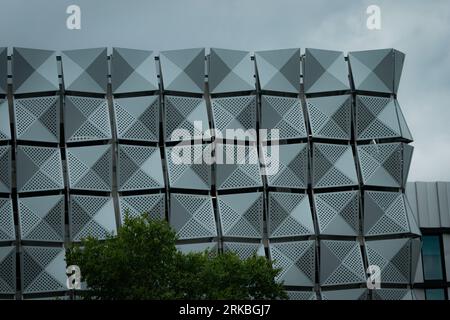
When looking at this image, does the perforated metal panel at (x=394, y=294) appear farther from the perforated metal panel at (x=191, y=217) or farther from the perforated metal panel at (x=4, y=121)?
the perforated metal panel at (x=4, y=121)

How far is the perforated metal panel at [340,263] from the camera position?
128 feet

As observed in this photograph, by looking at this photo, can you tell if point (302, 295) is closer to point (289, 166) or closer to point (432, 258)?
point (289, 166)

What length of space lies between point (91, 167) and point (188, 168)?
4432mm

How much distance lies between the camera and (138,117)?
39469 millimetres

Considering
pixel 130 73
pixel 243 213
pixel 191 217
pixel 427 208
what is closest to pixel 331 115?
pixel 243 213

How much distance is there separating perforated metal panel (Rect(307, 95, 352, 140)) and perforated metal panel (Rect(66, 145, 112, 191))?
385 inches

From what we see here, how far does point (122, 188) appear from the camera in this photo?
38.9 meters

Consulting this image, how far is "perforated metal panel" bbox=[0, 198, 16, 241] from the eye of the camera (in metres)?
37.7

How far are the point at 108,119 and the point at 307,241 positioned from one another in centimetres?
1081

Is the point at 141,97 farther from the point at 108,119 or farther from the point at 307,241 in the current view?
the point at 307,241

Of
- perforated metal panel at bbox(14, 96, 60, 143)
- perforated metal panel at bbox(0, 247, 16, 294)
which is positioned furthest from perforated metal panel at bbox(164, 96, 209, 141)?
perforated metal panel at bbox(0, 247, 16, 294)

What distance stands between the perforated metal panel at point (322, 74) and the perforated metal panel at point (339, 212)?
5.07 metres

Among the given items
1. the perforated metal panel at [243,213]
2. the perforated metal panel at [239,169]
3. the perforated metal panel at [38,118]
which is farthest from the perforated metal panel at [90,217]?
the perforated metal panel at [239,169]

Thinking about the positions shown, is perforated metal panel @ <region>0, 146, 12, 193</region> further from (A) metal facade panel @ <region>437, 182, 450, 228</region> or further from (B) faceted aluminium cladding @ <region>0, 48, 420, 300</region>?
(A) metal facade panel @ <region>437, 182, 450, 228</region>
